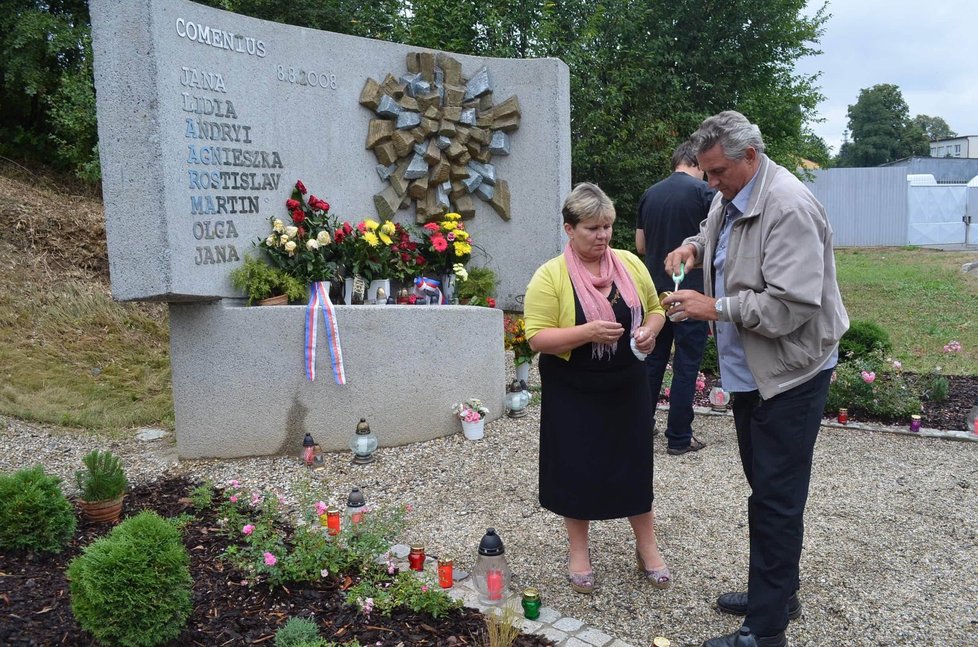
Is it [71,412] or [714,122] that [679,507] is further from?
[71,412]

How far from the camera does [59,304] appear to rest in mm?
8492

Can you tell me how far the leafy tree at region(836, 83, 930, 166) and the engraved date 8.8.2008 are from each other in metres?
60.0

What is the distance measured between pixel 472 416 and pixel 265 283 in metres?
1.61

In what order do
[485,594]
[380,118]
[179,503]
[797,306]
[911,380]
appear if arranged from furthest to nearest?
1. [911,380]
2. [380,118]
3. [179,503]
4. [485,594]
5. [797,306]

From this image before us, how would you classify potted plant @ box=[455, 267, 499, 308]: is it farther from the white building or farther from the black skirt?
the white building

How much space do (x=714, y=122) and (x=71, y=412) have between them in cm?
557

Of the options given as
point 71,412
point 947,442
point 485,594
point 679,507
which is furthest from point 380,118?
point 947,442

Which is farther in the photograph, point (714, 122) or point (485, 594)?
point (485, 594)

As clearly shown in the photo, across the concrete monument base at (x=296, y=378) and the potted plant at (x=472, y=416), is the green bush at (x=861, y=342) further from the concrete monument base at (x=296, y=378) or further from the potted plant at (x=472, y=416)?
the concrete monument base at (x=296, y=378)

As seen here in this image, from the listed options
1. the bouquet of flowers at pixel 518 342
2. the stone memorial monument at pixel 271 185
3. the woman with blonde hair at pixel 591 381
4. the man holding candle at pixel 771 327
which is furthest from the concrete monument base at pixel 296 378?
the man holding candle at pixel 771 327

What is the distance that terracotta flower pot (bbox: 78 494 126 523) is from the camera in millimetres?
3988

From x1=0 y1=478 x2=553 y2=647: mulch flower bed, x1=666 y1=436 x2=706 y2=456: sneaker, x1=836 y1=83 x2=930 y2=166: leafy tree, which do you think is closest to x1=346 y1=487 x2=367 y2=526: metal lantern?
x1=0 y1=478 x2=553 y2=647: mulch flower bed

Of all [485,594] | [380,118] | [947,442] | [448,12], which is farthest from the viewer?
[448,12]

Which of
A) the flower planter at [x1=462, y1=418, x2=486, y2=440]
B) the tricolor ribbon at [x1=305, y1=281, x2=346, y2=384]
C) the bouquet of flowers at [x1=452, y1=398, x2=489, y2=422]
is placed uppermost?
the tricolor ribbon at [x1=305, y1=281, x2=346, y2=384]
